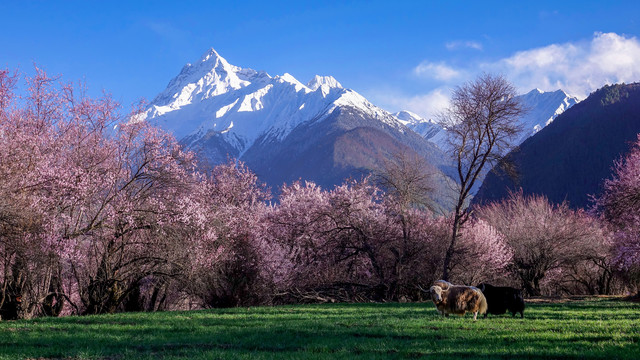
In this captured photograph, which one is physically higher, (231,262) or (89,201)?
(89,201)

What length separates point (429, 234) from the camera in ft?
102

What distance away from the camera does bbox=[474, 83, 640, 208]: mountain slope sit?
154125 millimetres

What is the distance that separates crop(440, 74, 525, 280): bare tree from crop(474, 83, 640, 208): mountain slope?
126449 millimetres

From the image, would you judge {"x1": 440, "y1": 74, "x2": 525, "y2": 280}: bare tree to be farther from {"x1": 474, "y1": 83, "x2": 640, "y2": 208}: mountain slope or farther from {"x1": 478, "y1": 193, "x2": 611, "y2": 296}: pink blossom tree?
{"x1": 474, "y1": 83, "x2": 640, "y2": 208}: mountain slope

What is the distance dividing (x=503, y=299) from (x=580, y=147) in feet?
582

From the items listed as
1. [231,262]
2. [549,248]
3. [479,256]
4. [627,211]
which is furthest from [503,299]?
[549,248]

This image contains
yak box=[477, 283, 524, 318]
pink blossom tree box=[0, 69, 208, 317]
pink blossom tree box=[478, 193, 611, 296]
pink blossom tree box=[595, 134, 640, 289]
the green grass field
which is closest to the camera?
the green grass field

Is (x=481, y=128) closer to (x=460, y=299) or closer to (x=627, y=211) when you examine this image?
(x=627, y=211)

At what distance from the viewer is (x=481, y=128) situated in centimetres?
2872

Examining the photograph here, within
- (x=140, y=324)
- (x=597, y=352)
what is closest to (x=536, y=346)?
(x=597, y=352)

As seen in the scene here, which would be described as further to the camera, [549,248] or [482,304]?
[549,248]

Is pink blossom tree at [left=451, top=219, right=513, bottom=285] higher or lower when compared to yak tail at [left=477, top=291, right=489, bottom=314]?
higher

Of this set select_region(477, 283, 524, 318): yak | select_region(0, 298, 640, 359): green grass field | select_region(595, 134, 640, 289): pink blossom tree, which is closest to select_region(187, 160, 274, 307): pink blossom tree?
select_region(0, 298, 640, 359): green grass field

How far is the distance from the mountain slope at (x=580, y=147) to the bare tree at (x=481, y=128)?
126449 mm
